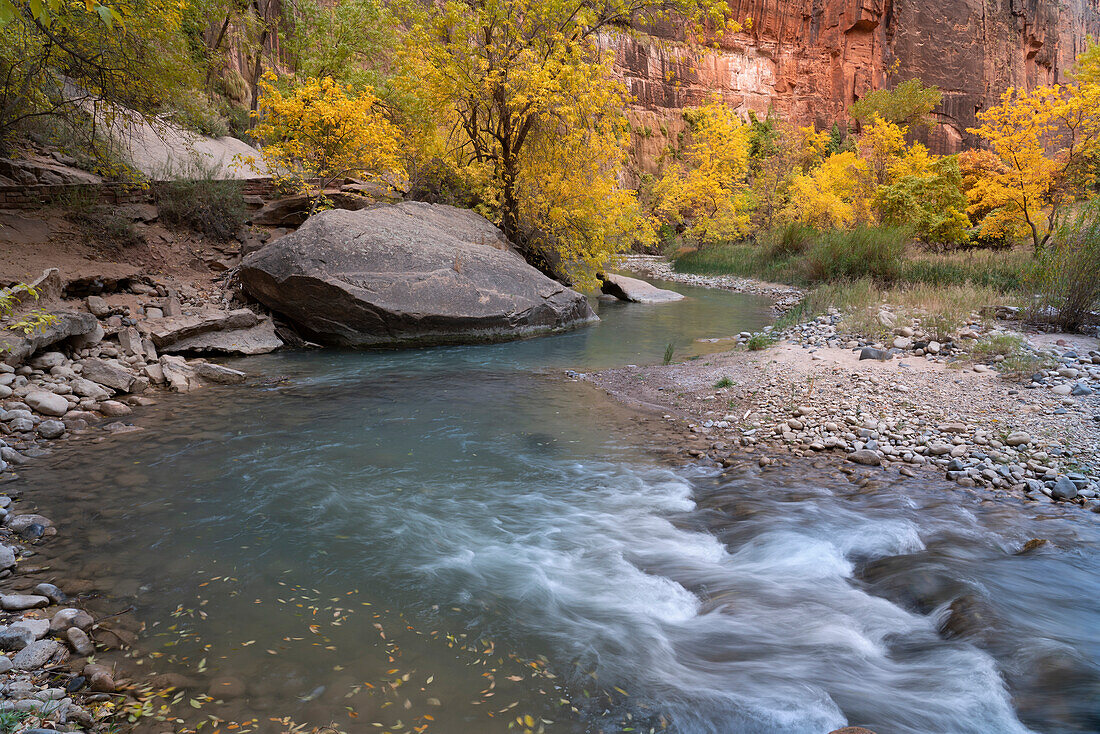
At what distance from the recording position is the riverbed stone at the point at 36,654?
241 centimetres

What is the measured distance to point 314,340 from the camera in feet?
31.7

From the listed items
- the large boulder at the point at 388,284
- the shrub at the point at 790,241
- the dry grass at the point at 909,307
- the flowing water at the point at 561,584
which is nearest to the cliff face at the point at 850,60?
the shrub at the point at 790,241

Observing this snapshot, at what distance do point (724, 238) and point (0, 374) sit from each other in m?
27.7

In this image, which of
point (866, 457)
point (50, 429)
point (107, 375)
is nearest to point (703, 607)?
point (866, 457)

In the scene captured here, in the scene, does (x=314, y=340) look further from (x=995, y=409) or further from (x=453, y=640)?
(x=995, y=409)

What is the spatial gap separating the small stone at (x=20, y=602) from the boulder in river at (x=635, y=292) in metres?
14.6

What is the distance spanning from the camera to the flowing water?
2.63m

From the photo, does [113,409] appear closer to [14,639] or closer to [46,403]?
[46,403]

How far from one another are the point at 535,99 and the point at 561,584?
35.6 ft

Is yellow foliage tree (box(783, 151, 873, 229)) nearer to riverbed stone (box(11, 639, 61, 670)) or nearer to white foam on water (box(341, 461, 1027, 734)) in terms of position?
white foam on water (box(341, 461, 1027, 734))

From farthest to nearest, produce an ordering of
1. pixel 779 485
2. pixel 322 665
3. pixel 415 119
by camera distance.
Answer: pixel 415 119, pixel 779 485, pixel 322 665

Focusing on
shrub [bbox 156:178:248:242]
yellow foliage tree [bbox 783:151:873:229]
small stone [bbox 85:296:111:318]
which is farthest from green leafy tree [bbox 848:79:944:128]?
small stone [bbox 85:296:111:318]

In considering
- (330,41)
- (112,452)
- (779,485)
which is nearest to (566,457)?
(779,485)

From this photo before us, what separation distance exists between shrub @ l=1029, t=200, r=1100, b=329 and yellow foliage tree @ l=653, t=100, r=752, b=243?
67.0 ft
